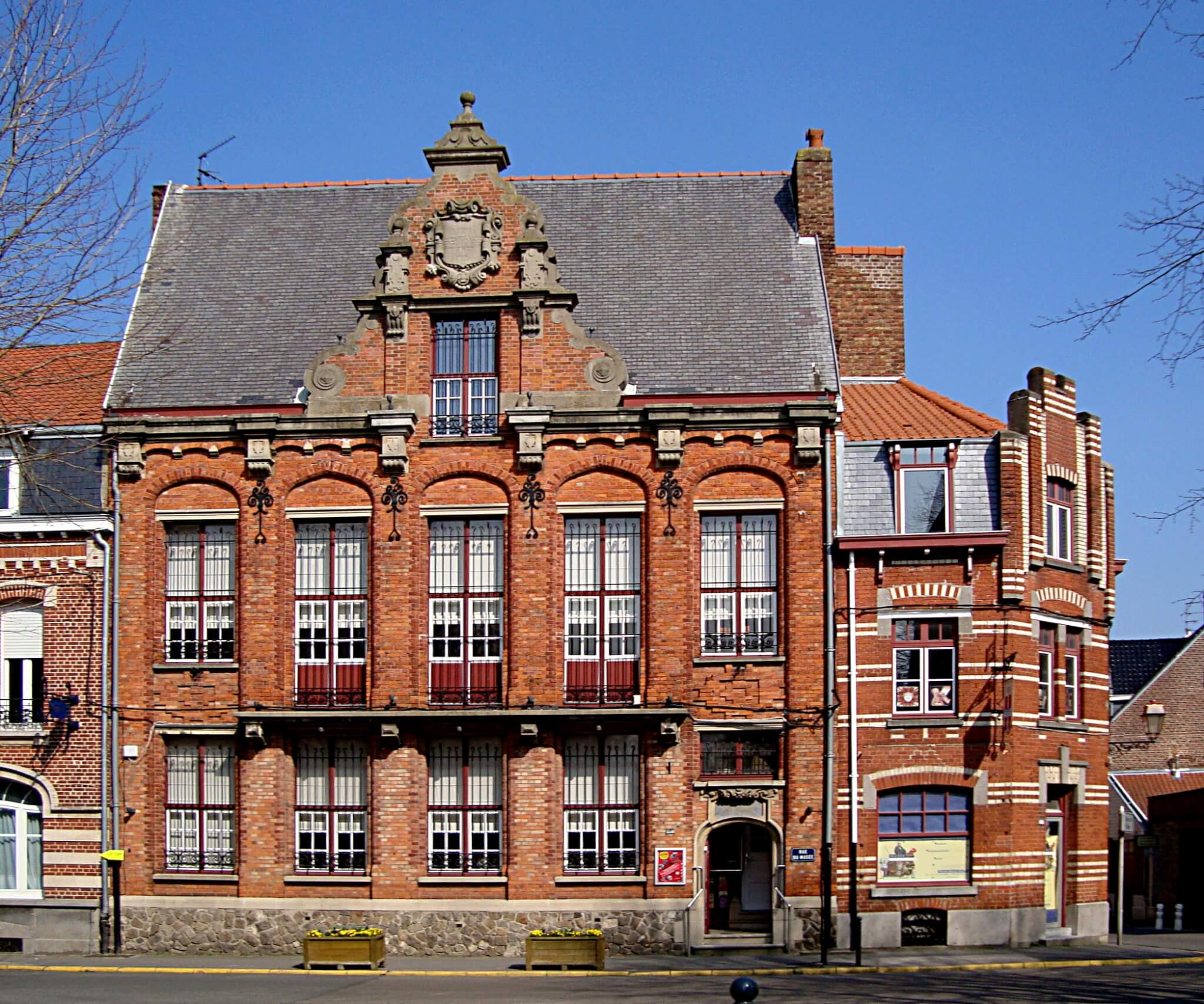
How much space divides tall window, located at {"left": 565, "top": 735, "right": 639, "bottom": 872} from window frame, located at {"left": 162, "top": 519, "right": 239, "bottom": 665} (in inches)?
280

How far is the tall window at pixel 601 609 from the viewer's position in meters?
32.7

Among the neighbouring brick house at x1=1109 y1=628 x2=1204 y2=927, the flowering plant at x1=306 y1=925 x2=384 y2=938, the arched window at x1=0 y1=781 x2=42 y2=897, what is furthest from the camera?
the neighbouring brick house at x1=1109 y1=628 x2=1204 y2=927

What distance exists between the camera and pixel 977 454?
33.0 m

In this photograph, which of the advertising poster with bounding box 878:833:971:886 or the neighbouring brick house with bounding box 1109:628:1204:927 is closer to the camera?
the advertising poster with bounding box 878:833:971:886

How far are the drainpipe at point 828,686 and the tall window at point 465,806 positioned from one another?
6176 mm

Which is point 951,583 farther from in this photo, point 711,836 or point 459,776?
point 459,776

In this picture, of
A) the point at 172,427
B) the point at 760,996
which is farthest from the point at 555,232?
the point at 760,996

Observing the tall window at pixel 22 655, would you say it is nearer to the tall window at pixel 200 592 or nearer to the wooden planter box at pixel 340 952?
the tall window at pixel 200 592

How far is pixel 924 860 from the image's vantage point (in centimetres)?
3189

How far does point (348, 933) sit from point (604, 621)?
7.55 m

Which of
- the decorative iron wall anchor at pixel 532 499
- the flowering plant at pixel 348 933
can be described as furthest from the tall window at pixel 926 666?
the flowering plant at pixel 348 933

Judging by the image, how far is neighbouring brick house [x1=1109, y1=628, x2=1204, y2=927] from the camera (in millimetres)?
46531

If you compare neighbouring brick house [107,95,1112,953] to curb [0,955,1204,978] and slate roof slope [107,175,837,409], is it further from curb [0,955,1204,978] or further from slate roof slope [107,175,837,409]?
curb [0,955,1204,978]

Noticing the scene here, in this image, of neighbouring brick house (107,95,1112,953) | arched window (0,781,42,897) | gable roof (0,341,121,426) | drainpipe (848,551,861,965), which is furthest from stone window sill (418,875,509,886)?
gable roof (0,341,121,426)
